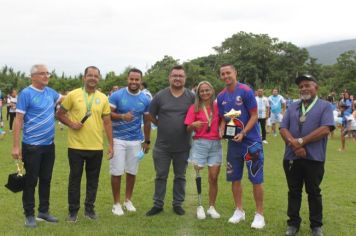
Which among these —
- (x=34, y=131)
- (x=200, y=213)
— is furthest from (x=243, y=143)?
(x=34, y=131)

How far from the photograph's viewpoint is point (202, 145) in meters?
6.28

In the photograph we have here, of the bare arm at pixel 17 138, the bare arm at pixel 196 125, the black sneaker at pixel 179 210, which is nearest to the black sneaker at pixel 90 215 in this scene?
the black sneaker at pixel 179 210

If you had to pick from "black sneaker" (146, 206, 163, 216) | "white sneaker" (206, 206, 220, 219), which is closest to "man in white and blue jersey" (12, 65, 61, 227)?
"black sneaker" (146, 206, 163, 216)

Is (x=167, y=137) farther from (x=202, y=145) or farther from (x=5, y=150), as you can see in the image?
(x=5, y=150)

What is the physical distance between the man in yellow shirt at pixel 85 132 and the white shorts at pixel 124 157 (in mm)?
408

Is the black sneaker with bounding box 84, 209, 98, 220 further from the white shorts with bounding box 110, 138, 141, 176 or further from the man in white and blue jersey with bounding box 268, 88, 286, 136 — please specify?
the man in white and blue jersey with bounding box 268, 88, 286, 136

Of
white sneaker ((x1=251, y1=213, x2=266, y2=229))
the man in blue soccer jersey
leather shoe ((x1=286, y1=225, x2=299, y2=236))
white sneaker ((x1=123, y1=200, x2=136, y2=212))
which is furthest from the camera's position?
white sneaker ((x1=123, y1=200, x2=136, y2=212))

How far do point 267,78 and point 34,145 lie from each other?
68505mm

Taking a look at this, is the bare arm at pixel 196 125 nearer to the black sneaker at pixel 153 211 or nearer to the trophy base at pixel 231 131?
the trophy base at pixel 231 131

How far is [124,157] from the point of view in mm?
6555

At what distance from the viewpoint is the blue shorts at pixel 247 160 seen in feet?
19.3

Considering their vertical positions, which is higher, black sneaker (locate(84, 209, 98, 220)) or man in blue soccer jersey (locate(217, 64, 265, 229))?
man in blue soccer jersey (locate(217, 64, 265, 229))

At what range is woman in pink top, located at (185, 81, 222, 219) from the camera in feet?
20.5

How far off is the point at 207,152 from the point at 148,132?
1.09 m
